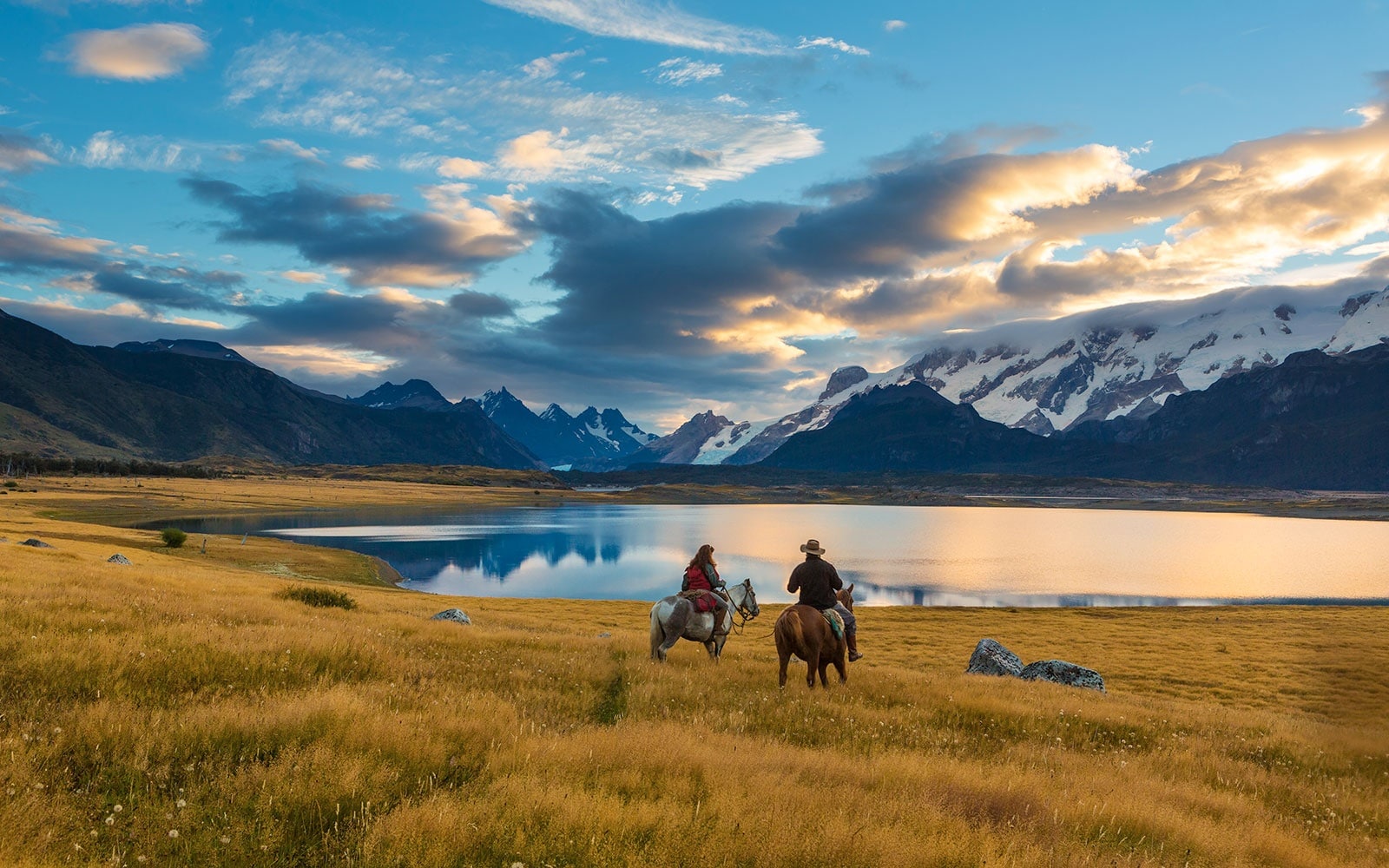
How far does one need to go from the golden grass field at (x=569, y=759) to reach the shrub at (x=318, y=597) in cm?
769

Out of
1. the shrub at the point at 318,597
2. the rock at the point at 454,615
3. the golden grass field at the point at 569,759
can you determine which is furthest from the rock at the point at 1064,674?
the shrub at the point at 318,597

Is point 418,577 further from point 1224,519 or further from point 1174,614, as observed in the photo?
point 1224,519

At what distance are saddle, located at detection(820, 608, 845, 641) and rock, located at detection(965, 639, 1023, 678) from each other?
42.6 ft

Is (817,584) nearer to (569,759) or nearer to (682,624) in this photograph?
(682,624)

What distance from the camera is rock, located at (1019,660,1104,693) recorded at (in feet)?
78.5

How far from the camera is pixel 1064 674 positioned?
24.2m

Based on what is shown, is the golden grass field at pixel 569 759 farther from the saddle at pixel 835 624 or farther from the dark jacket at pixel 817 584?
the dark jacket at pixel 817 584

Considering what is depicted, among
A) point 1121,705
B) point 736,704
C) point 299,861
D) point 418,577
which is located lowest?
point 418,577

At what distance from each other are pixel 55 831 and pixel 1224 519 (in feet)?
752

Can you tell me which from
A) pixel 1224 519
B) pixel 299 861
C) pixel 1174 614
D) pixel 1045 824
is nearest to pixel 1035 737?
pixel 1045 824

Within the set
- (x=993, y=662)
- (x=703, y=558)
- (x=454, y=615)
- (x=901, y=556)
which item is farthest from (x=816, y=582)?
(x=901, y=556)

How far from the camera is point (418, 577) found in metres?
76.3

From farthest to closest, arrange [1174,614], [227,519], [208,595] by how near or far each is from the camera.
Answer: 1. [227,519]
2. [1174,614]
3. [208,595]

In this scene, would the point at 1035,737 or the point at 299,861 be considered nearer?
the point at 299,861
